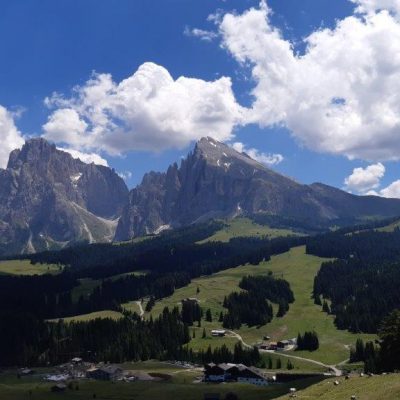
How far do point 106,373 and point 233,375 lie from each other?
35079 millimetres

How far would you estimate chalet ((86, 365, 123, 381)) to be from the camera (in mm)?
155875

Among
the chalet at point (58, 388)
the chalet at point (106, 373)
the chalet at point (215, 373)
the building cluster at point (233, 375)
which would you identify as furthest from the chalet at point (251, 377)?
the chalet at point (58, 388)

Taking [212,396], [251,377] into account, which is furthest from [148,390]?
[251,377]

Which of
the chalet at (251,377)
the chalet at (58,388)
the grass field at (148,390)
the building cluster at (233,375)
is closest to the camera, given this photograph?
the grass field at (148,390)

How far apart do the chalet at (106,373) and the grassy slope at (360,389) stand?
307 feet

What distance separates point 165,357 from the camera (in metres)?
198

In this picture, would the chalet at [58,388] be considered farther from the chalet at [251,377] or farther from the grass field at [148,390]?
the chalet at [251,377]

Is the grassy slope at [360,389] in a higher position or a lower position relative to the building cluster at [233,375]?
higher

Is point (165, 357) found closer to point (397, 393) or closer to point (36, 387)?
point (36, 387)

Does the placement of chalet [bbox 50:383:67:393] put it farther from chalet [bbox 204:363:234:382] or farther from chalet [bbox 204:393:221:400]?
chalet [bbox 204:393:221:400]

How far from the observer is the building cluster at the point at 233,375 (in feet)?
494

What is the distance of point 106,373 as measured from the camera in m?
160

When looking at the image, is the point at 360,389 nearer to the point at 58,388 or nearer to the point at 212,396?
the point at 212,396

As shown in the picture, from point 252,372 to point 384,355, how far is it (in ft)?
187
